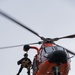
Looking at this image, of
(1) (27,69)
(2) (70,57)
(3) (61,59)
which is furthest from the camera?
(1) (27,69)

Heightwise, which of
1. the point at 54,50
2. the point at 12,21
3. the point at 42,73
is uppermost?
the point at 12,21

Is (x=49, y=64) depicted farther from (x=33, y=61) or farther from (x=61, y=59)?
(x=33, y=61)

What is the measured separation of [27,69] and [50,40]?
6.02ft

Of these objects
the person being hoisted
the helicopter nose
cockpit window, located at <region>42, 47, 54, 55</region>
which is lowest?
the person being hoisted

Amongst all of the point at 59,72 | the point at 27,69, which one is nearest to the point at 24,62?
the point at 27,69

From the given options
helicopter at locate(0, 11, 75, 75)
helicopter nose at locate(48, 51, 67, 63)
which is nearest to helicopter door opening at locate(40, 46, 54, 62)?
helicopter at locate(0, 11, 75, 75)

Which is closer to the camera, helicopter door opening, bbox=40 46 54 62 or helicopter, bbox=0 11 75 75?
helicopter, bbox=0 11 75 75

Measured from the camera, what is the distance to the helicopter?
633 inches

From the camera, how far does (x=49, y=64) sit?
16516mm

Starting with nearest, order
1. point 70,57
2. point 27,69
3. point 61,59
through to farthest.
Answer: point 61,59
point 70,57
point 27,69

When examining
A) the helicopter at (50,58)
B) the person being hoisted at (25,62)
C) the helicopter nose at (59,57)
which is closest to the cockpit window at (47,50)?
the helicopter at (50,58)

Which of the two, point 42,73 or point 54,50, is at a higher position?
point 54,50

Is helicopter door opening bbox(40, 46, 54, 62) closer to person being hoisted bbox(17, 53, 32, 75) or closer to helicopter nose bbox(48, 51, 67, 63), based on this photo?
person being hoisted bbox(17, 53, 32, 75)

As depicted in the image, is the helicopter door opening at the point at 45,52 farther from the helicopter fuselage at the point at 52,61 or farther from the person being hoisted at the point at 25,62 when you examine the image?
the person being hoisted at the point at 25,62
